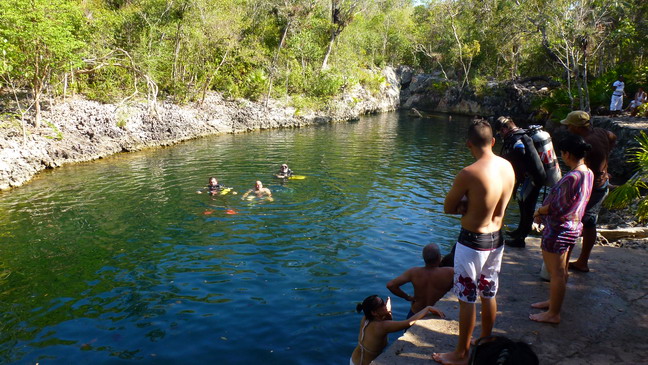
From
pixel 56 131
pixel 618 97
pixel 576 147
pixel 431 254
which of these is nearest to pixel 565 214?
pixel 576 147

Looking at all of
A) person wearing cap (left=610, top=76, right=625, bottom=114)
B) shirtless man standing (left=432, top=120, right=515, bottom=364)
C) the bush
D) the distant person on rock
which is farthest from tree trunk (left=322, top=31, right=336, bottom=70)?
shirtless man standing (left=432, top=120, right=515, bottom=364)

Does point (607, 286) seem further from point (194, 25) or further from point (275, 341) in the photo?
point (194, 25)

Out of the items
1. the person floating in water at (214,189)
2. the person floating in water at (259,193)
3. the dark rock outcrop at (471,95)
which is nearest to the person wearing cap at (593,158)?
the person floating in water at (259,193)

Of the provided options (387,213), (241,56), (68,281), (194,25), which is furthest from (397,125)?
(68,281)

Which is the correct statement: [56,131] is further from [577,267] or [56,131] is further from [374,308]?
[577,267]

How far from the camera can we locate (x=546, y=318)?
14.7ft

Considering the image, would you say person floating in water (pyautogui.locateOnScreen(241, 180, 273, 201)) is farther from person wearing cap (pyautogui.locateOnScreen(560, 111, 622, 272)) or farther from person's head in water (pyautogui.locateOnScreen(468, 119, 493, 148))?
person's head in water (pyautogui.locateOnScreen(468, 119, 493, 148))

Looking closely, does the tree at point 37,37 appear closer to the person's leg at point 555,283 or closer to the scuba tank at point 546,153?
the scuba tank at point 546,153

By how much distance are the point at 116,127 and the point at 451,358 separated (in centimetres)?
2184

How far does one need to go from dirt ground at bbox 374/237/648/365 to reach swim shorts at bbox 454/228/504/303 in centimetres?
83

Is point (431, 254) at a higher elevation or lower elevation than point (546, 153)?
lower

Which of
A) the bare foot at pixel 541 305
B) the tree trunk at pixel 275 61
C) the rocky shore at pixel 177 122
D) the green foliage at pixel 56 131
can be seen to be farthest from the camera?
the tree trunk at pixel 275 61

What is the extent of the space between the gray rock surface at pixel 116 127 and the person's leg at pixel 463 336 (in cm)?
1635

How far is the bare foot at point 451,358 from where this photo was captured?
3722 mm
